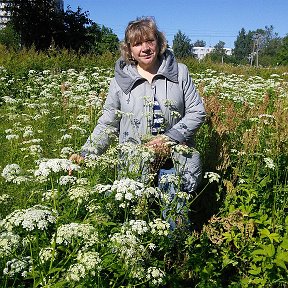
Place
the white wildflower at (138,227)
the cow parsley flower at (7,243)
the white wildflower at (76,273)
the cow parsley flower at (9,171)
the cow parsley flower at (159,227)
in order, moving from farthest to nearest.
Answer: the cow parsley flower at (9,171) → the cow parsley flower at (159,227) → the white wildflower at (138,227) → the cow parsley flower at (7,243) → the white wildflower at (76,273)

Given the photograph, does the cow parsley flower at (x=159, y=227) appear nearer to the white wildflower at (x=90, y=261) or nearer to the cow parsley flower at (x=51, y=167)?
the white wildflower at (x=90, y=261)

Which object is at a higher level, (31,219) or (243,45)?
(243,45)

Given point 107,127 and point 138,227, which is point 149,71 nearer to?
point 107,127

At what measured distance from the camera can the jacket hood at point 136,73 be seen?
157 inches

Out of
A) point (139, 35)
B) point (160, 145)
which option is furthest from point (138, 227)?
point (139, 35)

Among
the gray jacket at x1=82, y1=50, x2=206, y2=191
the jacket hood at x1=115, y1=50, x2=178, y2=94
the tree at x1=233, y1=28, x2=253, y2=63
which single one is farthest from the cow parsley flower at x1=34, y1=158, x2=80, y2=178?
the tree at x1=233, y1=28, x2=253, y2=63

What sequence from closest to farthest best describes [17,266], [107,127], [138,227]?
[17,266], [138,227], [107,127]

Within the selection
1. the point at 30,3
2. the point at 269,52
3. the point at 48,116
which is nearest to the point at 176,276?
the point at 48,116

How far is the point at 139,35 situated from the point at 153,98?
573 mm

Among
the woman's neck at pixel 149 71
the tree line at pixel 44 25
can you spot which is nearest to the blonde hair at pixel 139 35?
the woman's neck at pixel 149 71

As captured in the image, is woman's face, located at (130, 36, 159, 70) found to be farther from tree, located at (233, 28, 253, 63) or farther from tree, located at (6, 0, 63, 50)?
tree, located at (233, 28, 253, 63)

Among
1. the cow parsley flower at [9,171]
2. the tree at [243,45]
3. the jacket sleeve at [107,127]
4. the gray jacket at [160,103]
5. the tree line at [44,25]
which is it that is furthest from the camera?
the tree at [243,45]

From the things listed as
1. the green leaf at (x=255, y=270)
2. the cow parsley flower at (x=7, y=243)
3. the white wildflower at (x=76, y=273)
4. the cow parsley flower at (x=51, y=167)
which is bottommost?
the green leaf at (x=255, y=270)

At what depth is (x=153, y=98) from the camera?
4008mm
